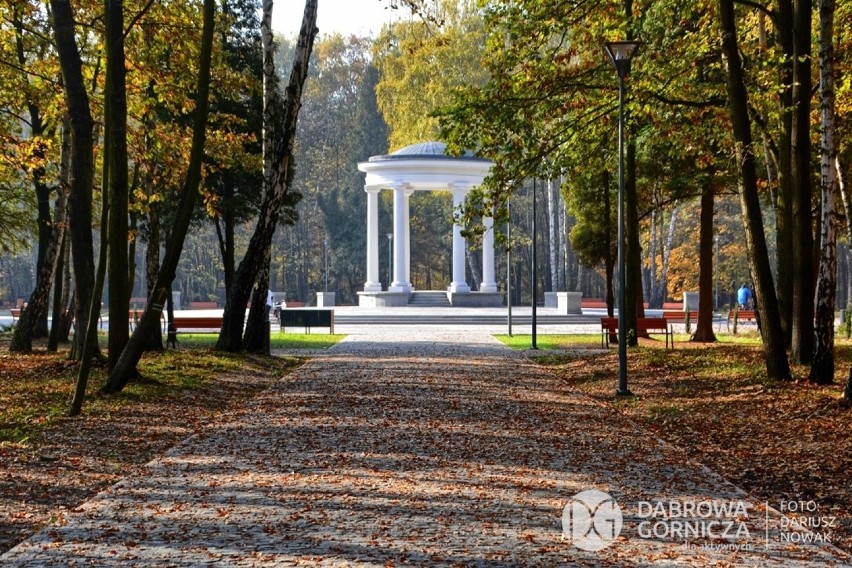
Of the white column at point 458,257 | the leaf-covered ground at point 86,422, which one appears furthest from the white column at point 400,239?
the leaf-covered ground at point 86,422

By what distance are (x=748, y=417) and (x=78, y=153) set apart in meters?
8.55

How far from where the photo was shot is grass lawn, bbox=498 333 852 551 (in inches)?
333

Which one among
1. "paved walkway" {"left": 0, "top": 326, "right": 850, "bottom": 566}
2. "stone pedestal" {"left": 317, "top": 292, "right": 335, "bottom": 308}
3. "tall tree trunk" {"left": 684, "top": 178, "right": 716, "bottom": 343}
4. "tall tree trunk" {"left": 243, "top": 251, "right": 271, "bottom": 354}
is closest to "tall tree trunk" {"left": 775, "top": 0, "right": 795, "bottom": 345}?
"paved walkway" {"left": 0, "top": 326, "right": 850, "bottom": 566}

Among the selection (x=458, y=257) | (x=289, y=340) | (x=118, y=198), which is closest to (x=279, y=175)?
(x=118, y=198)

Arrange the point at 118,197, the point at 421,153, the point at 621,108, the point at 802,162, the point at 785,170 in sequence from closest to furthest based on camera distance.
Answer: the point at 118,197 < the point at 802,162 < the point at 621,108 < the point at 785,170 < the point at 421,153

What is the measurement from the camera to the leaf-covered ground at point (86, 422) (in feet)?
25.7

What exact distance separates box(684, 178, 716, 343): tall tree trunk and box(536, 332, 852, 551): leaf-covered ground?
4.83 meters

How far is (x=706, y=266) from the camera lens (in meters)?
25.3

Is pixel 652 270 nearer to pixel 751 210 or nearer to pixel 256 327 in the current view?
pixel 256 327

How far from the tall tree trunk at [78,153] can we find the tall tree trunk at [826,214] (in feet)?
28.8

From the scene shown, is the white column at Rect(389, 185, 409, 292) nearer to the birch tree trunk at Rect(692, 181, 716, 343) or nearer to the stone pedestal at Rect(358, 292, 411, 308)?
the stone pedestal at Rect(358, 292, 411, 308)

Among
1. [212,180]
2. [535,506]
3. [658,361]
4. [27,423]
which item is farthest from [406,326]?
[535,506]

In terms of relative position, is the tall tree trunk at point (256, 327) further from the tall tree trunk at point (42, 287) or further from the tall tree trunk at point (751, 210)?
the tall tree trunk at point (751, 210)

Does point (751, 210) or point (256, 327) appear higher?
point (751, 210)
